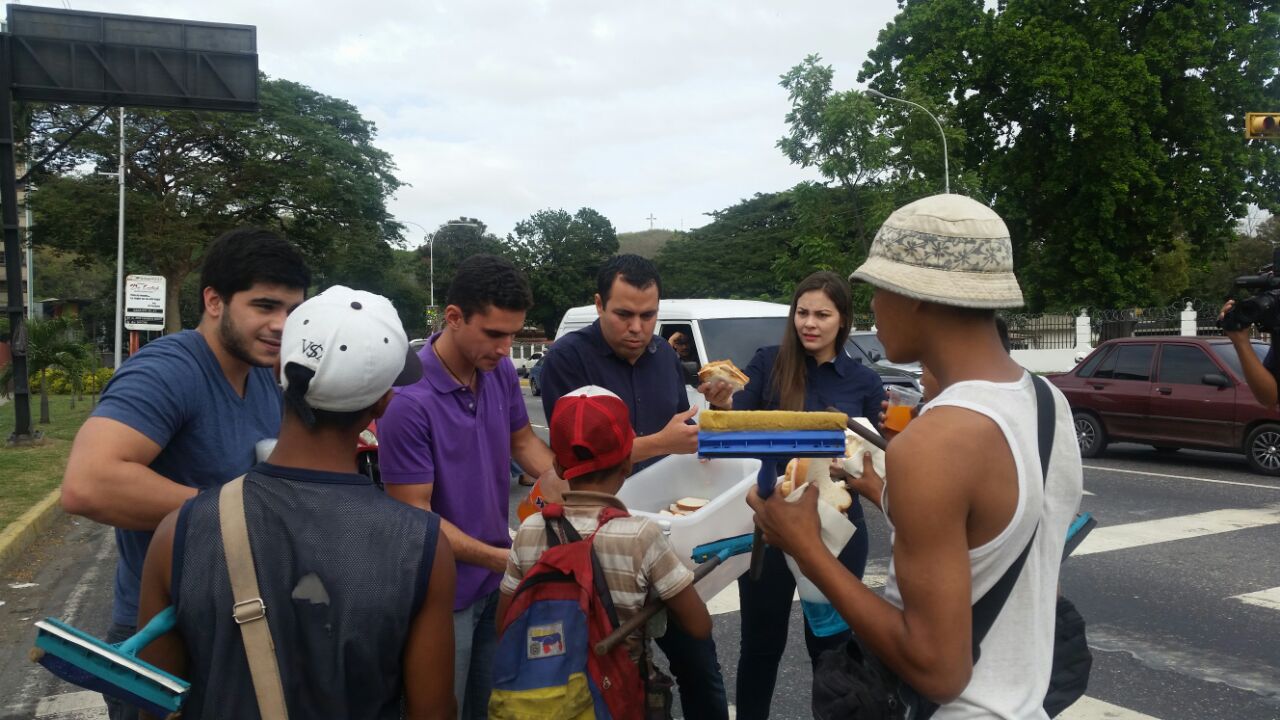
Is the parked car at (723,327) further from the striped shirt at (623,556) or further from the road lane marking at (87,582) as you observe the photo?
the striped shirt at (623,556)

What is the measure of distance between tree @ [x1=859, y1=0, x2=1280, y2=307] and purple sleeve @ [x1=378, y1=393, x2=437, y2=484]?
A: 28225mm

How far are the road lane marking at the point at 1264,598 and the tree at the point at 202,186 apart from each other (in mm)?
34557

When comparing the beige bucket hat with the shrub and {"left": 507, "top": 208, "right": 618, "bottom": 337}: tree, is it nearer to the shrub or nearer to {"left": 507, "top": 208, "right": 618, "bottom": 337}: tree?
the shrub

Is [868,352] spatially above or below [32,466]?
above

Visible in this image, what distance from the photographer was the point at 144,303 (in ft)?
72.9

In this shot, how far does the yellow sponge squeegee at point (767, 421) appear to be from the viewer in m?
1.94

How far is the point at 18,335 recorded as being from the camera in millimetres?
15641

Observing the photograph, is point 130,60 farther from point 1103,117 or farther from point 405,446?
point 1103,117

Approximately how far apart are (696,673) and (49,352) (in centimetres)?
2008

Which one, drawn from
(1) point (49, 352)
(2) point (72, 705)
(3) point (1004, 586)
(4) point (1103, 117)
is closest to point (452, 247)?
(4) point (1103, 117)

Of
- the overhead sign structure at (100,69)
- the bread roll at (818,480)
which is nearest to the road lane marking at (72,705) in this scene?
the bread roll at (818,480)

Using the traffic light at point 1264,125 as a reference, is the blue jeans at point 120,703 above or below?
below

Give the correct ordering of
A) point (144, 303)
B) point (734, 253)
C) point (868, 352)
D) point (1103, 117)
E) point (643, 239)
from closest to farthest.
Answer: point (868, 352) < point (144, 303) < point (1103, 117) < point (734, 253) < point (643, 239)

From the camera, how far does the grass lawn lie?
1008cm
